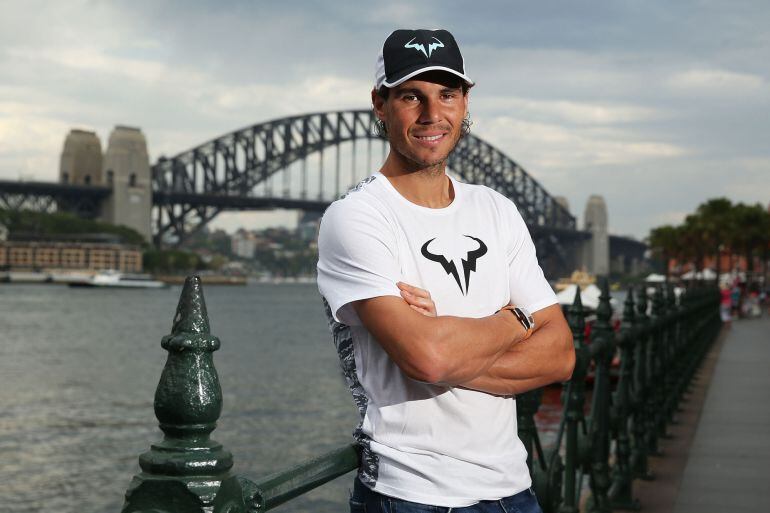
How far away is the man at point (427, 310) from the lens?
228 cm

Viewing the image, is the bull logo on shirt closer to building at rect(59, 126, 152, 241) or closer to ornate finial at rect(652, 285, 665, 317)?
ornate finial at rect(652, 285, 665, 317)

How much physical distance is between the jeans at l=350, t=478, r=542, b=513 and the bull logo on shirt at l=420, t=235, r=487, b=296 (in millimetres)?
481

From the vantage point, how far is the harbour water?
56.9 ft

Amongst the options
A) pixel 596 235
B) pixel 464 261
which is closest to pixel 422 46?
pixel 464 261

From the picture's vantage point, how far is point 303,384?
3175cm

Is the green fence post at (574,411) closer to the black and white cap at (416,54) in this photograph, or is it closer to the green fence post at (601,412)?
the green fence post at (601,412)

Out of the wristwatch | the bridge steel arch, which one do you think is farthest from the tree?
the wristwatch

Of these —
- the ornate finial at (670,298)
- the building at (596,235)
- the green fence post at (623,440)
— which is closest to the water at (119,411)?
the ornate finial at (670,298)

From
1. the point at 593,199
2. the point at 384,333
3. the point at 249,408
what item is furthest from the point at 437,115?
the point at 593,199

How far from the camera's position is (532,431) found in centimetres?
337

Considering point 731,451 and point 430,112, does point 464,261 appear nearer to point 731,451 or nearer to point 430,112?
point 430,112

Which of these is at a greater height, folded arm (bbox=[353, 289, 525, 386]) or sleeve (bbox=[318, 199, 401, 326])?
sleeve (bbox=[318, 199, 401, 326])

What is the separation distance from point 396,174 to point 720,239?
69.9m

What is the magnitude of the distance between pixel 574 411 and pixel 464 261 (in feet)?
6.82
